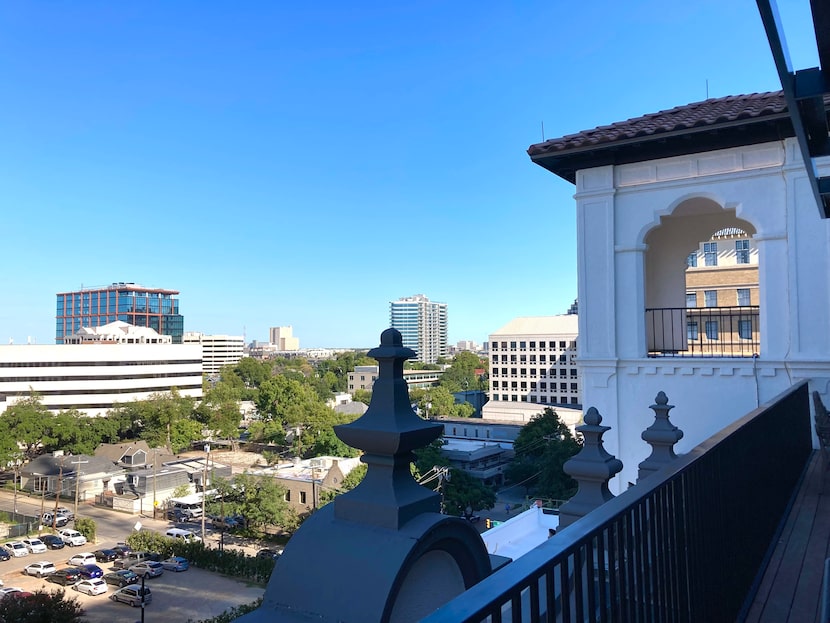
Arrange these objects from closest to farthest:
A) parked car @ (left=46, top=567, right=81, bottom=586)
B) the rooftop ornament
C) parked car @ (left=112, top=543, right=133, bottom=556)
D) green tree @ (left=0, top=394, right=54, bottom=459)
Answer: the rooftop ornament < parked car @ (left=46, top=567, right=81, bottom=586) < parked car @ (left=112, top=543, right=133, bottom=556) < green tree @ (left=0, top=394, right=54, bottom=459)

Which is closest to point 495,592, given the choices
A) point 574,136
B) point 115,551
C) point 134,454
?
point 574,136

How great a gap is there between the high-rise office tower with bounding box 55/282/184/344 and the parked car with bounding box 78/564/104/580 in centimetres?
10106

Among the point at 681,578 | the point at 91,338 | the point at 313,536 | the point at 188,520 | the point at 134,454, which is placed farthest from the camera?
the point at 91,338

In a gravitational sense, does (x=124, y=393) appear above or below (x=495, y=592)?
below

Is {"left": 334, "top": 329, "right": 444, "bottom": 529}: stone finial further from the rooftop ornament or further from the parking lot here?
the parking lot

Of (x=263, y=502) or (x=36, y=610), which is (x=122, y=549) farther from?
(x=36, y=610)

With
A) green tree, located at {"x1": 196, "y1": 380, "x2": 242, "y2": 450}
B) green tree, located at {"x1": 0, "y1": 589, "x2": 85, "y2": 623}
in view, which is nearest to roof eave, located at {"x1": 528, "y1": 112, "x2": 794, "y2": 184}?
green tree, located at {"x1": 0, "y1": 589, "x2": 85, "y2": 623}

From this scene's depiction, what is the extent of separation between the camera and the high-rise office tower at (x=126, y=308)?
117 metres

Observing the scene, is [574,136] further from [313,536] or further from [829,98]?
[313,536]

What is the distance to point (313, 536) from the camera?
1.58 metres

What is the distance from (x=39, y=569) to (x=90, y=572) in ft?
7.80

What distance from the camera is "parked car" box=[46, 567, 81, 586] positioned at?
23.2 meters

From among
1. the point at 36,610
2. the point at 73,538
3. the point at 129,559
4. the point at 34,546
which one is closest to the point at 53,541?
the point at 73,538

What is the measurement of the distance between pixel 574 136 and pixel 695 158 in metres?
1.84
